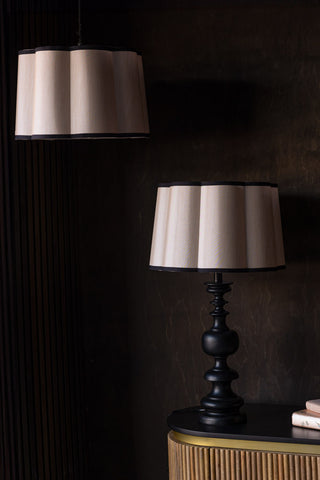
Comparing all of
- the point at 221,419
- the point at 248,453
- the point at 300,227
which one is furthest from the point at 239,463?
the point at 300,227

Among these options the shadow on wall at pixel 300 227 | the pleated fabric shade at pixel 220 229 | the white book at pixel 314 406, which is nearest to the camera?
the pleated fabric shade at pixel 220 229

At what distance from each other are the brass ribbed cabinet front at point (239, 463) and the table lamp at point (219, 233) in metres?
0.10

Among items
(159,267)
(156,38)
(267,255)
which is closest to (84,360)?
(159,267)

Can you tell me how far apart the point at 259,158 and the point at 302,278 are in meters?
0.42

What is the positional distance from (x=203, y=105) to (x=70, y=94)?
581mm

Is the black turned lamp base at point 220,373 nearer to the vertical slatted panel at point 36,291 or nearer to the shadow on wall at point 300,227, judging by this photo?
the shadow on wall at point 300,227

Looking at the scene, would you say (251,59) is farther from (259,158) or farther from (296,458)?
(296,458)

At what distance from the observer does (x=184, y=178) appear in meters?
2.68

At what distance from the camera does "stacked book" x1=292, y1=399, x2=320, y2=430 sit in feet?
7.47

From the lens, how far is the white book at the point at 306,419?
2273 mm

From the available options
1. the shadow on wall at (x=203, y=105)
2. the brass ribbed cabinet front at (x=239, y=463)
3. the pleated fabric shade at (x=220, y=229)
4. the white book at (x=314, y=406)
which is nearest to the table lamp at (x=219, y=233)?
the pleated fabric shade at (x=220, y=229)

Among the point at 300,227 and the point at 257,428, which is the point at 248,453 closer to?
the point at 257,428

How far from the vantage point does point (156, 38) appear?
2680mm

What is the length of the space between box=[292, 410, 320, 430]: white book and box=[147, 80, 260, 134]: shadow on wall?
36.8 inches
